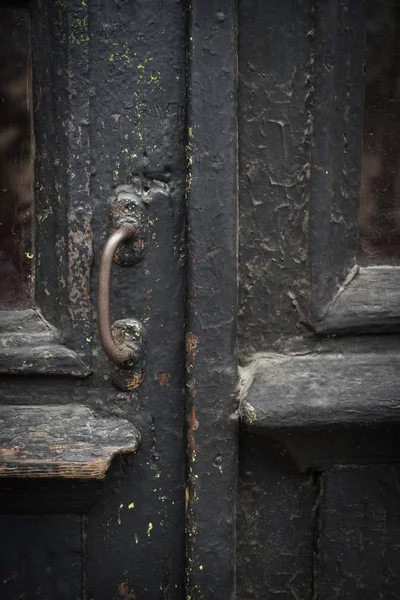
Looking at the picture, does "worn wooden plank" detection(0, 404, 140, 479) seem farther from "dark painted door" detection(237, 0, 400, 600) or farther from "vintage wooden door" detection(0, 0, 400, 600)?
"dark painted door" detection(237, 0, 400, 600)

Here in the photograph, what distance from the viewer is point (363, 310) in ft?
2.68

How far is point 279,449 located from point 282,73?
0.47 metres

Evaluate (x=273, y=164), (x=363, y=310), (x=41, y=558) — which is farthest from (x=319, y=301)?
(x=41, y=558)

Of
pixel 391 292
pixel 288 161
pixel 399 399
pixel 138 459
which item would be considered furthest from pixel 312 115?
pixel 138 459

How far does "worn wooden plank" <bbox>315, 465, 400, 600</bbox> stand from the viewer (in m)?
0.85

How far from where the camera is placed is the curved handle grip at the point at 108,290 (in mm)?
746

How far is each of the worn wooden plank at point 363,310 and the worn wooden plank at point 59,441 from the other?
11.4 inches

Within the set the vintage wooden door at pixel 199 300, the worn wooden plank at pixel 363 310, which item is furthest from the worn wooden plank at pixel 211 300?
the worn wooden plank at pixel 363 310

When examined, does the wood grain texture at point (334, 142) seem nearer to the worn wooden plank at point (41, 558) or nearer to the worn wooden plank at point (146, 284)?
the worn wooden plank at point (146, 284)

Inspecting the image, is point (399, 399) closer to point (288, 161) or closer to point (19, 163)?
point (288, 161)

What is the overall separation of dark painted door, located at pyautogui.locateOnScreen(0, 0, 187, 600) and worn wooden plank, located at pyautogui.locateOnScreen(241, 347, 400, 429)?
0.36ft

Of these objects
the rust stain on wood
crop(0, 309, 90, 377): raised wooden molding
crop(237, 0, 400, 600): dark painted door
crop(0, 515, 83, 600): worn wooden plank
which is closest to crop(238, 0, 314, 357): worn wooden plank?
crop(237, 0, 400, 600): dark painted door

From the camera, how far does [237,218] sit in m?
0.79

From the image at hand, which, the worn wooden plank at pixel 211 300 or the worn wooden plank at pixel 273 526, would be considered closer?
the worn wooden plank at pixel 211 300
